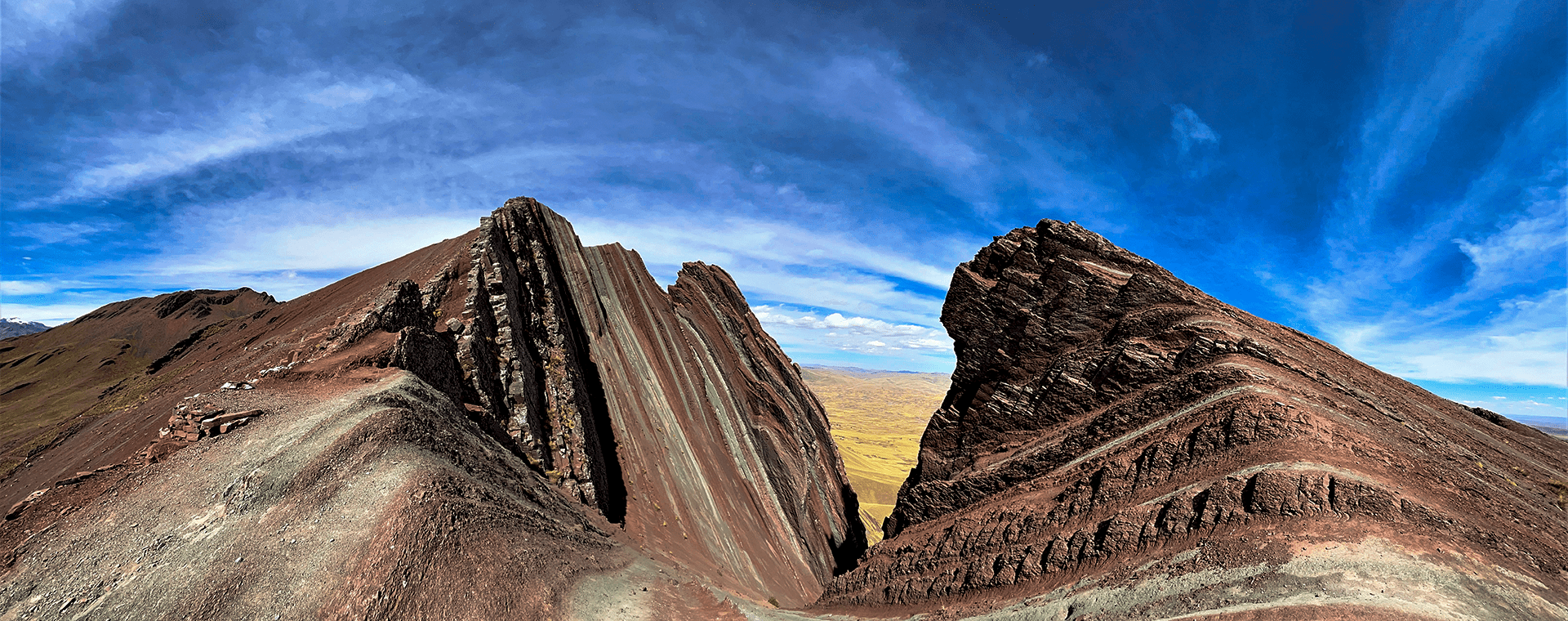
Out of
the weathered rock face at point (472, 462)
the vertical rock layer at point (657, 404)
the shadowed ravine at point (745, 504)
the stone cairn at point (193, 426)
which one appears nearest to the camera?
the shadowed ravine at point (745, 504)

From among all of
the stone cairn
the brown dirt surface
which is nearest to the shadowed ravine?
the stone cairn

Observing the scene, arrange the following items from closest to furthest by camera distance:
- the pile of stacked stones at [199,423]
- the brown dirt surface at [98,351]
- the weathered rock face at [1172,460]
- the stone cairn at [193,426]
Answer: the weathered rock face at [1172,460]
the stone cairn at [193,426]
the pile of stacked stones at [199,423]
the brown dirt surface at [98,351]

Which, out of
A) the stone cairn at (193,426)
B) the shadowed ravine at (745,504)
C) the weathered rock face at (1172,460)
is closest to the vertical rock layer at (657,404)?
the shadowed ravine at (745,504)

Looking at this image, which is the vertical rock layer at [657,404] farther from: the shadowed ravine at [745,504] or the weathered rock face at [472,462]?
the shadowed ravine at [745,504]

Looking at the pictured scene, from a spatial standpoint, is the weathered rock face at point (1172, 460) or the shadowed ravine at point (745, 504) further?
the weathered rock face at point (1172, 460)

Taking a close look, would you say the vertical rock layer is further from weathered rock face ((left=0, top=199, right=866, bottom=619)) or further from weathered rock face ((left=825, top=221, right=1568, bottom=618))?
weathered rock face ((left=825, top=221, right=1568, bottom=618))

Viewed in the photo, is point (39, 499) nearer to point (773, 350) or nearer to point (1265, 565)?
point (1265, 565)
